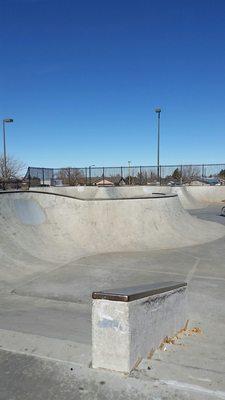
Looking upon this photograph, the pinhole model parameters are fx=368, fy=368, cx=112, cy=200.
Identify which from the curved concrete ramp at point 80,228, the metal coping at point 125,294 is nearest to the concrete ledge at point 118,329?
the metal coping at point 125,294

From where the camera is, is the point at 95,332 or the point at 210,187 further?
the point at 210,187

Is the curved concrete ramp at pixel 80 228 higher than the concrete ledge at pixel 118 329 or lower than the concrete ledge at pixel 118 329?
lower

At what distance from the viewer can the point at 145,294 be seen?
3330mm

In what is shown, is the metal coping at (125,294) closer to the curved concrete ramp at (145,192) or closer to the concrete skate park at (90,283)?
the concrete skate park at (90,283)

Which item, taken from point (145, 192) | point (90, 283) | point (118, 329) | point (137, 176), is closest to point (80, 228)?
point (90, 283)

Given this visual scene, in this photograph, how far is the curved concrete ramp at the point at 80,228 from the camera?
1130 cm

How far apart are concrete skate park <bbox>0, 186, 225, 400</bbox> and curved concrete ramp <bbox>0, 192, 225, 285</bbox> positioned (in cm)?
4

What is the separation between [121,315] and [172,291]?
5.25 feet

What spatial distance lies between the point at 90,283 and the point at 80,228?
5232mm

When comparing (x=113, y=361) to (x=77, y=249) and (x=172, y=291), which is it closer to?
(x=172, y=291)

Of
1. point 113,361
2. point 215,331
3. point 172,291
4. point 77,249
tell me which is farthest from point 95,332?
point 77,249

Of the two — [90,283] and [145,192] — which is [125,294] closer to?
[90,283]

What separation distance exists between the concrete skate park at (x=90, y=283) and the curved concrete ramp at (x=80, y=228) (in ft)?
0.14

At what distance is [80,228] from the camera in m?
14.0
